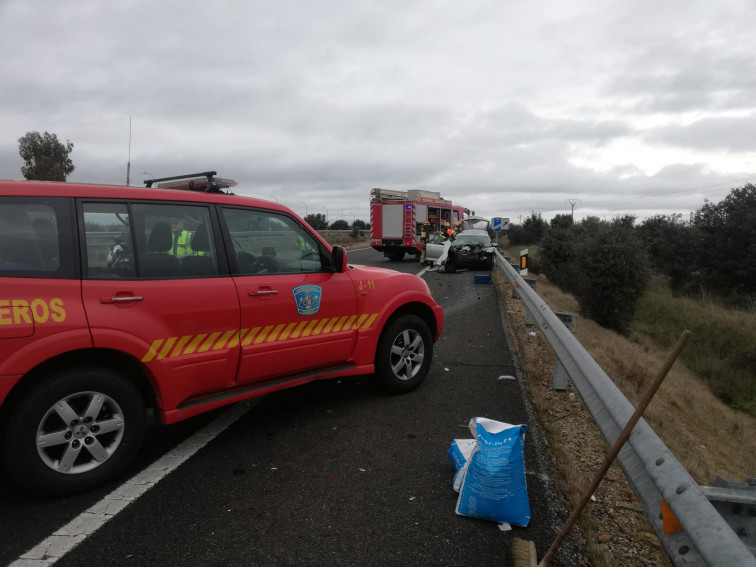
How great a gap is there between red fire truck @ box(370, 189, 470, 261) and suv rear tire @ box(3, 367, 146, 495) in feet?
66.7

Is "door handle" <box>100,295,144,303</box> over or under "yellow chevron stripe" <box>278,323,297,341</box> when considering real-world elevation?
over

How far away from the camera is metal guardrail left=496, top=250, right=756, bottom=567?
1.54 m

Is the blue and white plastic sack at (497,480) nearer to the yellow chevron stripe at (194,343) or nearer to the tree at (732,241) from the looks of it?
the yellow chevron stripe at (194,343)

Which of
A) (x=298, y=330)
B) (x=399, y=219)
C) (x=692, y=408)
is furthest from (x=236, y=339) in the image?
(x=399, y=219)

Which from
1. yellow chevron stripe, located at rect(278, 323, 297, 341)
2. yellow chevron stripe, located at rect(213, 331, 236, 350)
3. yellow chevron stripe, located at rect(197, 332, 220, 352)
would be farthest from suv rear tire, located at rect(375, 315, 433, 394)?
yellow chevron stripe, located at rect(197, 332, 220, 352)

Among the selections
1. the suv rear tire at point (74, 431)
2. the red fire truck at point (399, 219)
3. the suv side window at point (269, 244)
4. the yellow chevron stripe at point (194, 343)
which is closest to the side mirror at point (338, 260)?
the suv side window at point (269, 244)

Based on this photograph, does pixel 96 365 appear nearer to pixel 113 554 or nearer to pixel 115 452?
pixel 115 452

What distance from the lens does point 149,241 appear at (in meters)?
3.53

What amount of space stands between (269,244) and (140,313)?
1225 mm

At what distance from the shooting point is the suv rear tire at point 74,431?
2904 mm

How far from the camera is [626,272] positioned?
15336mm

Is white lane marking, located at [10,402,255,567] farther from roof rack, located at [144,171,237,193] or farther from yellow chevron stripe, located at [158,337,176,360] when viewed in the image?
roof rack, located at [144,171,237,193]

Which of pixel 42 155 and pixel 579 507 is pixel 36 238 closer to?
pixel 579 507

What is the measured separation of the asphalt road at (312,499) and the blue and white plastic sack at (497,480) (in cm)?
8
